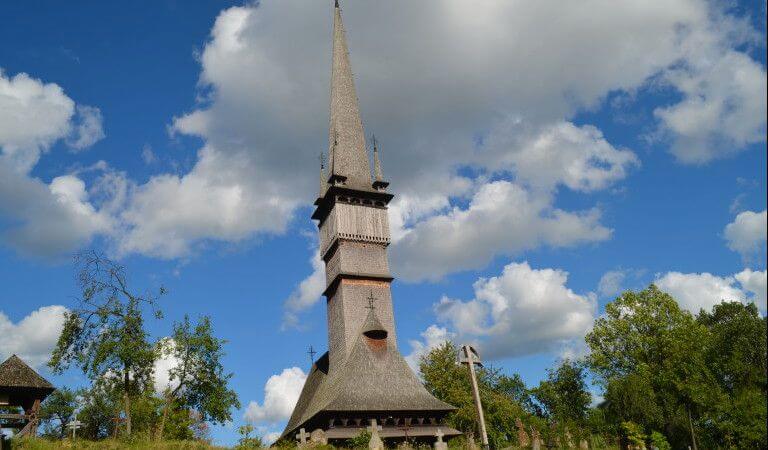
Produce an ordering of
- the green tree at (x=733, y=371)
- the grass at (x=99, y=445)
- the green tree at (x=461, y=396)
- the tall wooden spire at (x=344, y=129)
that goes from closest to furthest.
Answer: the grass at (x=99, y=445) → the green tree at (x=733, y=371) → the tall wooden spire at (x=344, y=129) → the green tree at (x=461, y=396)

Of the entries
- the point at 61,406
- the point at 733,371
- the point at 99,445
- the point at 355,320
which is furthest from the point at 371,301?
the point at 61,406

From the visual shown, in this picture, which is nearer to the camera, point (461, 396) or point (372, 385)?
point (372, 385)

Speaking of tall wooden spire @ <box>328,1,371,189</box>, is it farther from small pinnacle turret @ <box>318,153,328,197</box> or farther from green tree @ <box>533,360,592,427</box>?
green tree @ <box>533,360,592,427</box>

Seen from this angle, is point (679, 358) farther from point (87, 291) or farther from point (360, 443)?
point (87, 291)

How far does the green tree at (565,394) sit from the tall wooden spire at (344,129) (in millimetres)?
27777

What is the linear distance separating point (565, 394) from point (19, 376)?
144ft

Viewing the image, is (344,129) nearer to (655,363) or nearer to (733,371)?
(655,363)

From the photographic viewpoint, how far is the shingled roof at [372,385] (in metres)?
29.8

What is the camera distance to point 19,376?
2552 cm

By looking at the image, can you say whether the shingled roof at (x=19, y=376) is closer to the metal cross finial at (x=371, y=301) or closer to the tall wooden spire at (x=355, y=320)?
the tall wooden spire at (x=355, y=320)

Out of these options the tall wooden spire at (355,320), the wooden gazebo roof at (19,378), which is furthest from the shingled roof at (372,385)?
the wooden gazebo roof at (19,378)

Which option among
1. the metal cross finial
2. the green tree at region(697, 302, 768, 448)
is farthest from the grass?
the green tree at region(697, 302, 768, 448)

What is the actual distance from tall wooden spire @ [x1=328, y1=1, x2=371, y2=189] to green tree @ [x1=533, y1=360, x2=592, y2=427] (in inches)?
1094

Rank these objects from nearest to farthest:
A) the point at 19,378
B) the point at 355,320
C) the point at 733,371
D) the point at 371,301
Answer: the point at 19,378
the point at 355,320
the point at 371,301
the point at 733,371
